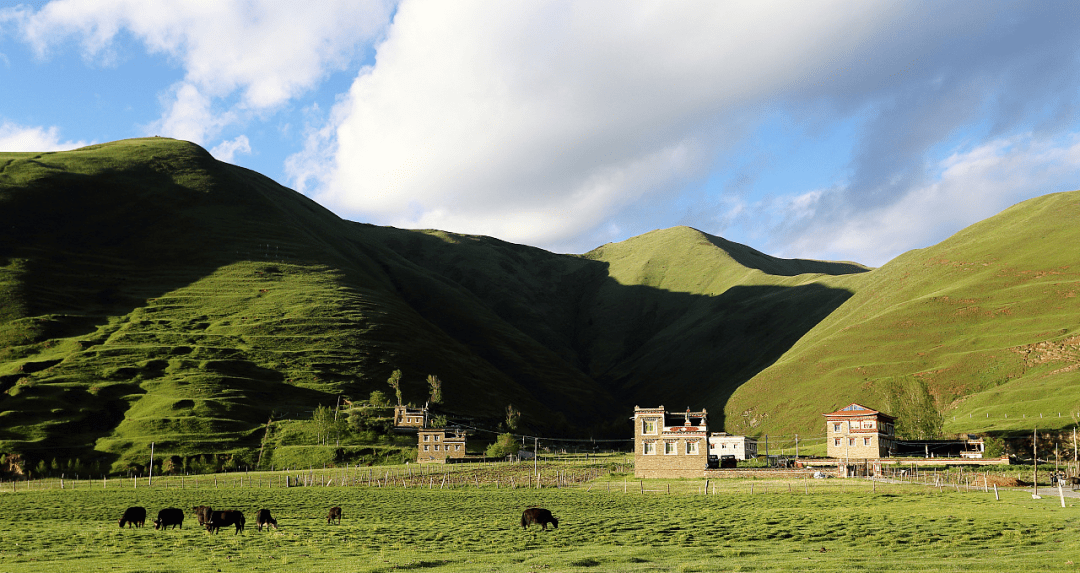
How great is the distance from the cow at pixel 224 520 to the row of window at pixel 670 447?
8780 cm

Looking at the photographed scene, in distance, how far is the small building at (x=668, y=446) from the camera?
122625 millimetres

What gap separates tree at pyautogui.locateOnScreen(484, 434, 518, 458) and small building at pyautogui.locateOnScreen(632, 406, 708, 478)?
146ft

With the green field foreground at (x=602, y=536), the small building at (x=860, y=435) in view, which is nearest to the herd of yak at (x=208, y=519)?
the green field foreground at (x=602, y=536)

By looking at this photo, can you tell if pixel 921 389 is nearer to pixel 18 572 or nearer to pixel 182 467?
pixel 182 467

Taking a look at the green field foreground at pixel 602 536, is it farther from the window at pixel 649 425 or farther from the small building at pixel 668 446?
the window at pixel 649 425

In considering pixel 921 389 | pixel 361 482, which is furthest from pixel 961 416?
pixel 361 482

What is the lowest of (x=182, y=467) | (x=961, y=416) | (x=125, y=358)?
(x=182, y=467)

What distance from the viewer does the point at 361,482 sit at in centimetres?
11850

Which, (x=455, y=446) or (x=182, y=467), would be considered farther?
(x=455, y=446)

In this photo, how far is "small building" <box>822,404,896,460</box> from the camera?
132 metres

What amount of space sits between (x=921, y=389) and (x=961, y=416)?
13522mm

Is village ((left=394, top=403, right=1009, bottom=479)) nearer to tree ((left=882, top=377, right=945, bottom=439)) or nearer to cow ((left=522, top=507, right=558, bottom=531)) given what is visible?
tree ((left=882, top=377, right=945, bottom=439))

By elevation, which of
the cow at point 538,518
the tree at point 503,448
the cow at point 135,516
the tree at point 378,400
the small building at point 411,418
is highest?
the tree at point 378,400

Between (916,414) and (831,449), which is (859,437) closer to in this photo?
(831,449)
